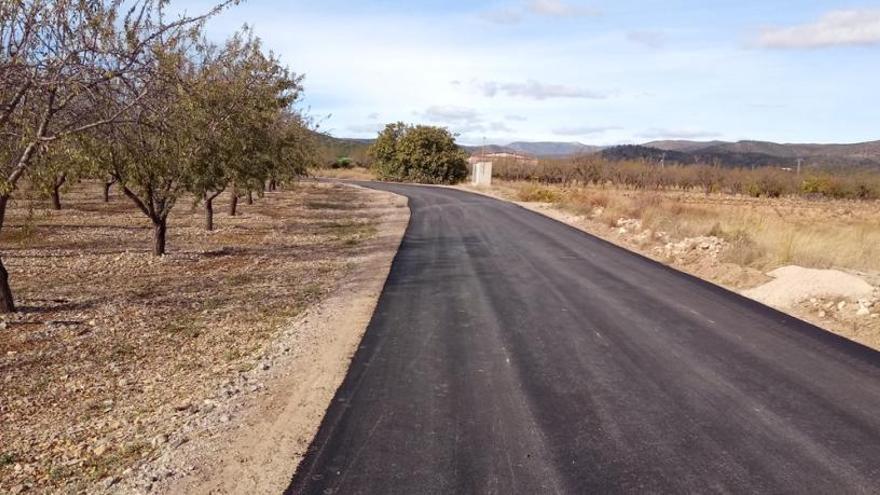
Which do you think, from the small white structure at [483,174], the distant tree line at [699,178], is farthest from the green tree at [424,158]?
the distant tree line at [699,178]

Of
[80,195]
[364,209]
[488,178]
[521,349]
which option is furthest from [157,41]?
[488,178]

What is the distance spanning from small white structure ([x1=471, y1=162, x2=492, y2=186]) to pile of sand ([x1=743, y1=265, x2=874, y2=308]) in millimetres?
44222

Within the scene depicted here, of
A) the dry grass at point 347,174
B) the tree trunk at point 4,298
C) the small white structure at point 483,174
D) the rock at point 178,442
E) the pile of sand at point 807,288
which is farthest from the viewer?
the dry grass at point 347,174

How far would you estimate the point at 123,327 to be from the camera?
367 inches

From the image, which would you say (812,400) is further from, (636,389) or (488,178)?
(488,178)

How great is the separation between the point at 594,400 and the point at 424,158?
5821 centimetres

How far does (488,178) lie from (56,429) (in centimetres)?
5224

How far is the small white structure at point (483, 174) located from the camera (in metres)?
56.7

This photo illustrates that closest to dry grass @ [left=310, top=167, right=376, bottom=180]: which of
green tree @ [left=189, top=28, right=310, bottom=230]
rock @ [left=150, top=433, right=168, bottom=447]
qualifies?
green tree @ [left=189, top=28, right=310, bottom=230]

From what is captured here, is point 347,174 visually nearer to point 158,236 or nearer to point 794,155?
point 158,236

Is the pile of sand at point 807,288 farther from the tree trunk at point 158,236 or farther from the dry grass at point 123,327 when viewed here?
the tree trunk at point 158,236

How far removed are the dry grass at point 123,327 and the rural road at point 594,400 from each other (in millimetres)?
1715

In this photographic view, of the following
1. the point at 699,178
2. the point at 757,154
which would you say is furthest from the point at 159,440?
the point at 757,154

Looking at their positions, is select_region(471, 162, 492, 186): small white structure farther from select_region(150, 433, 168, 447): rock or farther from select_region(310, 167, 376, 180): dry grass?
select_region(150, 433, 168, 447): rock
